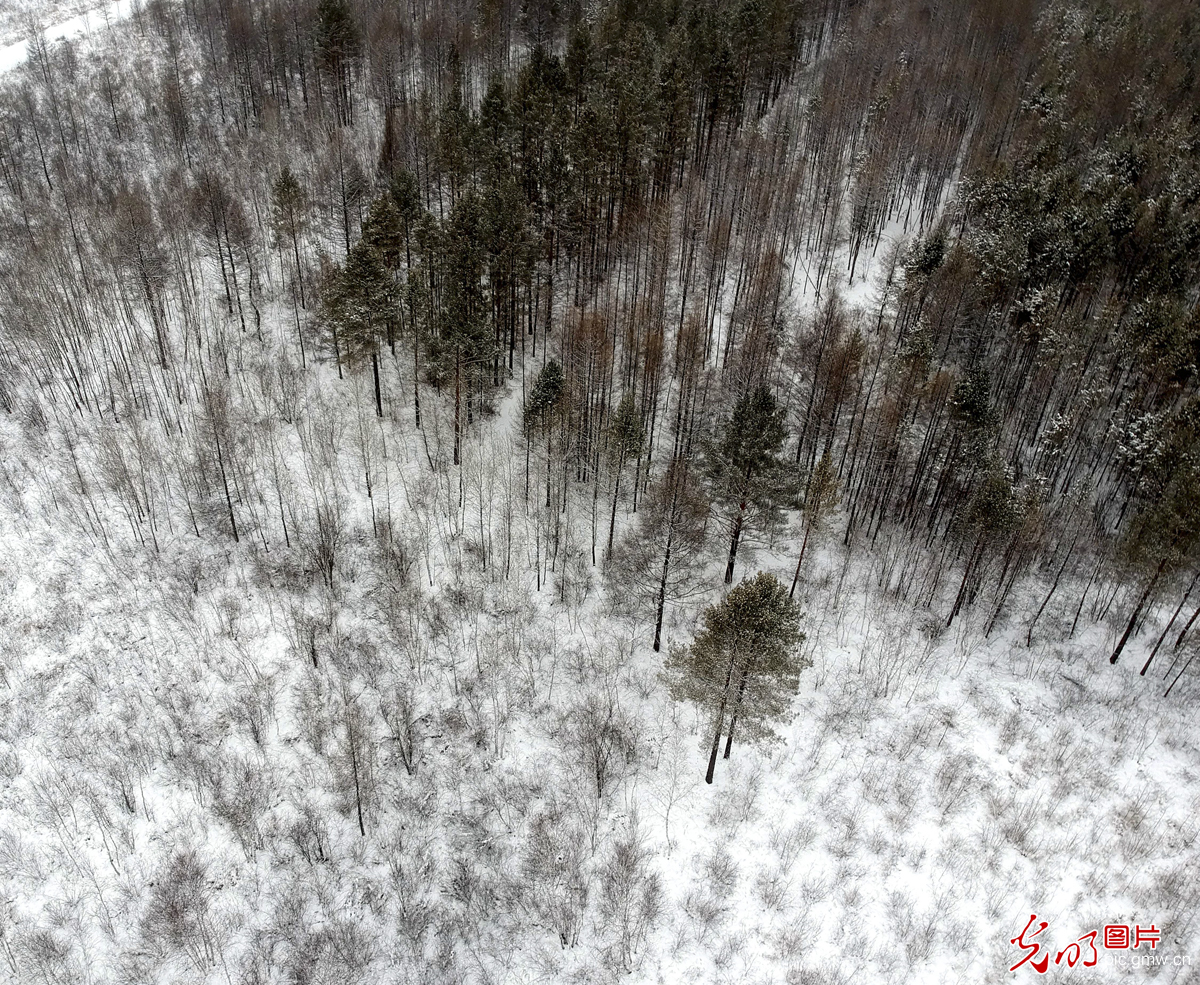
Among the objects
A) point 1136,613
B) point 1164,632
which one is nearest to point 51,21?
point 1136,613

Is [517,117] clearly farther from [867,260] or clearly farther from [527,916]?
[527,916]

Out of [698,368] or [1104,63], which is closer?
[698,368]

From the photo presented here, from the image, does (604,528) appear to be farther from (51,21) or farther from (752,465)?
(51,21)

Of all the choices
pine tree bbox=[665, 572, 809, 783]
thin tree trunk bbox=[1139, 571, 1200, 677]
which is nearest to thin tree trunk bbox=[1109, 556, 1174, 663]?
thin tree trunk bbox=[1139, 571, 1200, 677]

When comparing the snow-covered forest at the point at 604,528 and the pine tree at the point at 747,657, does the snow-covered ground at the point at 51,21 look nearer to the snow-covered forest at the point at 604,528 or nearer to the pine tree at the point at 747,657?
the snow-covered forest at the point at 604,528

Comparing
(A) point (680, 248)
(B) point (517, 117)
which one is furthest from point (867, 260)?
(B) point (517, 117)

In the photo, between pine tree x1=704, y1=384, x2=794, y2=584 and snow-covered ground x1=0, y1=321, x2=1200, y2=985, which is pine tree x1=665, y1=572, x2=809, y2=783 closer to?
snow-covered ground x1=0, y1=321, x2=1200, y2=985
